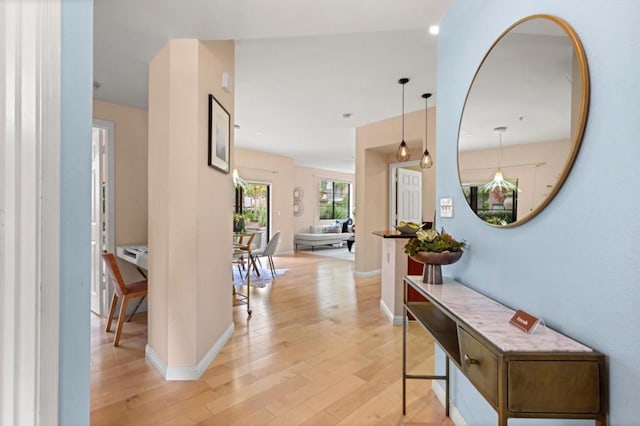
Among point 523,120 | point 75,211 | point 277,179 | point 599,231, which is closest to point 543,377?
point 599,231

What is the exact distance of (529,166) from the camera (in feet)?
3.96

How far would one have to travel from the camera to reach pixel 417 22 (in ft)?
6.68

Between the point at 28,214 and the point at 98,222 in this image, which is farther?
the point at 98,222

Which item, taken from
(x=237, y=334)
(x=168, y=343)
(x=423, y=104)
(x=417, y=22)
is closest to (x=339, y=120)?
(x=423, y=104)

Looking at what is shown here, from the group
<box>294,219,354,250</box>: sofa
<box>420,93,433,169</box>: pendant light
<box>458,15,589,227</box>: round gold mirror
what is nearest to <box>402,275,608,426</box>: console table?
<box>458,15,589,227</box>: round gold mirror

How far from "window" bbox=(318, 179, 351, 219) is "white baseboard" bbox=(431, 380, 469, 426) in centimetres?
853

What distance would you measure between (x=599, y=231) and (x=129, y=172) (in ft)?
13.7

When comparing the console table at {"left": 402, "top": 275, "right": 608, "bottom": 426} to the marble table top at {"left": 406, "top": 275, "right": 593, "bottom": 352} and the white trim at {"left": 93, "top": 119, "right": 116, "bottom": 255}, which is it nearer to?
the marble table top at {"left": 406, "top": 275, "right": 593, "bottom": 352}

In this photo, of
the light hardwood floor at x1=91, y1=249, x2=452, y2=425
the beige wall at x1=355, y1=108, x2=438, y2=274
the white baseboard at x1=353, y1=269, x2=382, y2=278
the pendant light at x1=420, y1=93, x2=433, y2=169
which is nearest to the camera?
the light hardwood floor at x1=91, y1=249, x2=452, y2=425

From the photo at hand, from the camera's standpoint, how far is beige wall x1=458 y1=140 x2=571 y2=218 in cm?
105

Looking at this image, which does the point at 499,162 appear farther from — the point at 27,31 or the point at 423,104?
the point at 423,104

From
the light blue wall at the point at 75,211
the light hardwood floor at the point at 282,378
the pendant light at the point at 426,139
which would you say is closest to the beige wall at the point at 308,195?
the pendant light at the point at 426,139

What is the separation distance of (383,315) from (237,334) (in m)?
1.64

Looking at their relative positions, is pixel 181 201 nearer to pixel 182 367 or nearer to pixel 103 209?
pixel 182 367
